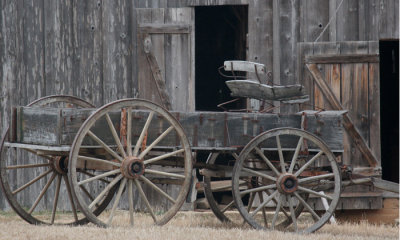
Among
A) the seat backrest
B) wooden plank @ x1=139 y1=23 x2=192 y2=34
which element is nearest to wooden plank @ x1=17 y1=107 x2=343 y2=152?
the seat backrest

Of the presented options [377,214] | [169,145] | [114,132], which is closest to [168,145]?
[169,145]

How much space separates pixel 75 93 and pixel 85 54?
1.69ft

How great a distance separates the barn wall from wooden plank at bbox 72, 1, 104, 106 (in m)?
0.01

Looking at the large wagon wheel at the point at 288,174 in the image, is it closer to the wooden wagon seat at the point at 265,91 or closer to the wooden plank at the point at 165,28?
the wooden wagon seat at the point at 265,91

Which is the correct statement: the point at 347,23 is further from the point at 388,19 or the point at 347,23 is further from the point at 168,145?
the point at 168,145

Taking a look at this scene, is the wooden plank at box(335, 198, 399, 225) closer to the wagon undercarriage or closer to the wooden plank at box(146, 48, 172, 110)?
the wagon undercarriage

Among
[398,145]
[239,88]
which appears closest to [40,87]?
[239,88]

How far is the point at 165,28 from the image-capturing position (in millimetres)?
9031

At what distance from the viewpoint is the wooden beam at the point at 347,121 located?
896 cm

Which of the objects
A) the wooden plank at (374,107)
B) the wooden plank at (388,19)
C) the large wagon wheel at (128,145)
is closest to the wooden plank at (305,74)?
the wooden plank at (374,107)

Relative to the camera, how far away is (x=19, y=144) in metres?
6.81

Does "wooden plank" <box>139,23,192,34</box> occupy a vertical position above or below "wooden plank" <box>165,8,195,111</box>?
above

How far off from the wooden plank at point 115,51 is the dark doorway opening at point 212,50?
4.11 metres

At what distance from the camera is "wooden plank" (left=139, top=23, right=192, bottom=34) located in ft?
29.6
